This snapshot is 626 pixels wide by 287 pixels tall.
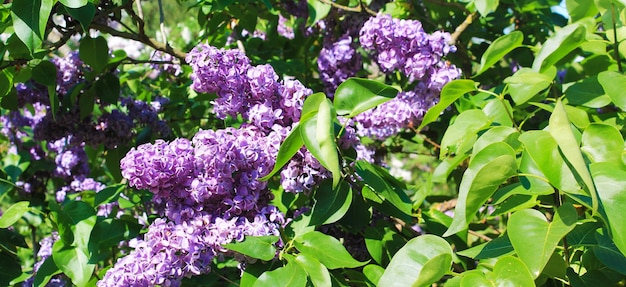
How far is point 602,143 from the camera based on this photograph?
106cm

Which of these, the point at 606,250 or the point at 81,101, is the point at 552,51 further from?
the point at 81,101

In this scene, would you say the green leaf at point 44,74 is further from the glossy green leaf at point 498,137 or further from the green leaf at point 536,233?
the green leaf at point 536,233

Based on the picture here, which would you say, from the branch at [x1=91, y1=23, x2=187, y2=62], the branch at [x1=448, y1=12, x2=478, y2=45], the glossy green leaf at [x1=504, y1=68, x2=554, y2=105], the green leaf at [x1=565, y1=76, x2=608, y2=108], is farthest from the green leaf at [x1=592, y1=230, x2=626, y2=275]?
the branch at [x1=91, y1=23, x2=187, y2=62]

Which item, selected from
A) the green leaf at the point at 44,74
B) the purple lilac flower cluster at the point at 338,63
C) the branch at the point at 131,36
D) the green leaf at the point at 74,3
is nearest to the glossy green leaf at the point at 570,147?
the green leaf at the point at 74,3

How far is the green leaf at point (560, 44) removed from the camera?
1.29 m

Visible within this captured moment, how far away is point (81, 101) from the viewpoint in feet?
6.10

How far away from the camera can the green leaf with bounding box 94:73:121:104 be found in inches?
72.7

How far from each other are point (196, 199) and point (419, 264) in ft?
1.33

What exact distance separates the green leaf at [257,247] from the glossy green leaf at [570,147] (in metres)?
0.51

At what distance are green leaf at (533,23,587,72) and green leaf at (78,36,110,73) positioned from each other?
1109 millimetres

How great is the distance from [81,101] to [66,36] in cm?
36

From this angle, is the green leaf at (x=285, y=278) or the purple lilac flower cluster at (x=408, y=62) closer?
the green leaf at (x=285, y=278)

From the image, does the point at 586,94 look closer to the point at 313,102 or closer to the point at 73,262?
the point at 313,102

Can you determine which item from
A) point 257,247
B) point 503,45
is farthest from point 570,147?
point 503,45
